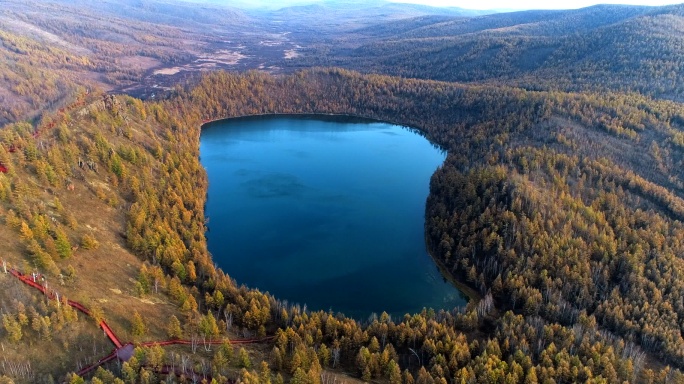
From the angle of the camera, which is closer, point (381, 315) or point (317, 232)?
point (381, 315)

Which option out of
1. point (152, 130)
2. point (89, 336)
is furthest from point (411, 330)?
point (152, 130)

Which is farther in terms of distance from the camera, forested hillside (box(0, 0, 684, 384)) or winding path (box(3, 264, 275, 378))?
forested hillside (box(0, 0, 684, 384))

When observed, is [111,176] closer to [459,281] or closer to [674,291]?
[459,281]

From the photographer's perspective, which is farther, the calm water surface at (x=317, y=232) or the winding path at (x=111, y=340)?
the calm water surface at (x=317, y=232)

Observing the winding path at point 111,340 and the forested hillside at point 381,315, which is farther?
the forested hillside at point 381,315

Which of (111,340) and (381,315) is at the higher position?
(111,340)

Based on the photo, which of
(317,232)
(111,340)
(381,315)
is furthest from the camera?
(317,232)

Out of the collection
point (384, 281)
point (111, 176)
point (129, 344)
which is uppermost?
point (111, 176)

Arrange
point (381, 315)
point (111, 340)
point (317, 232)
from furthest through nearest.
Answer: point (317, 232) < point (381, 315) < point (111, 340)
